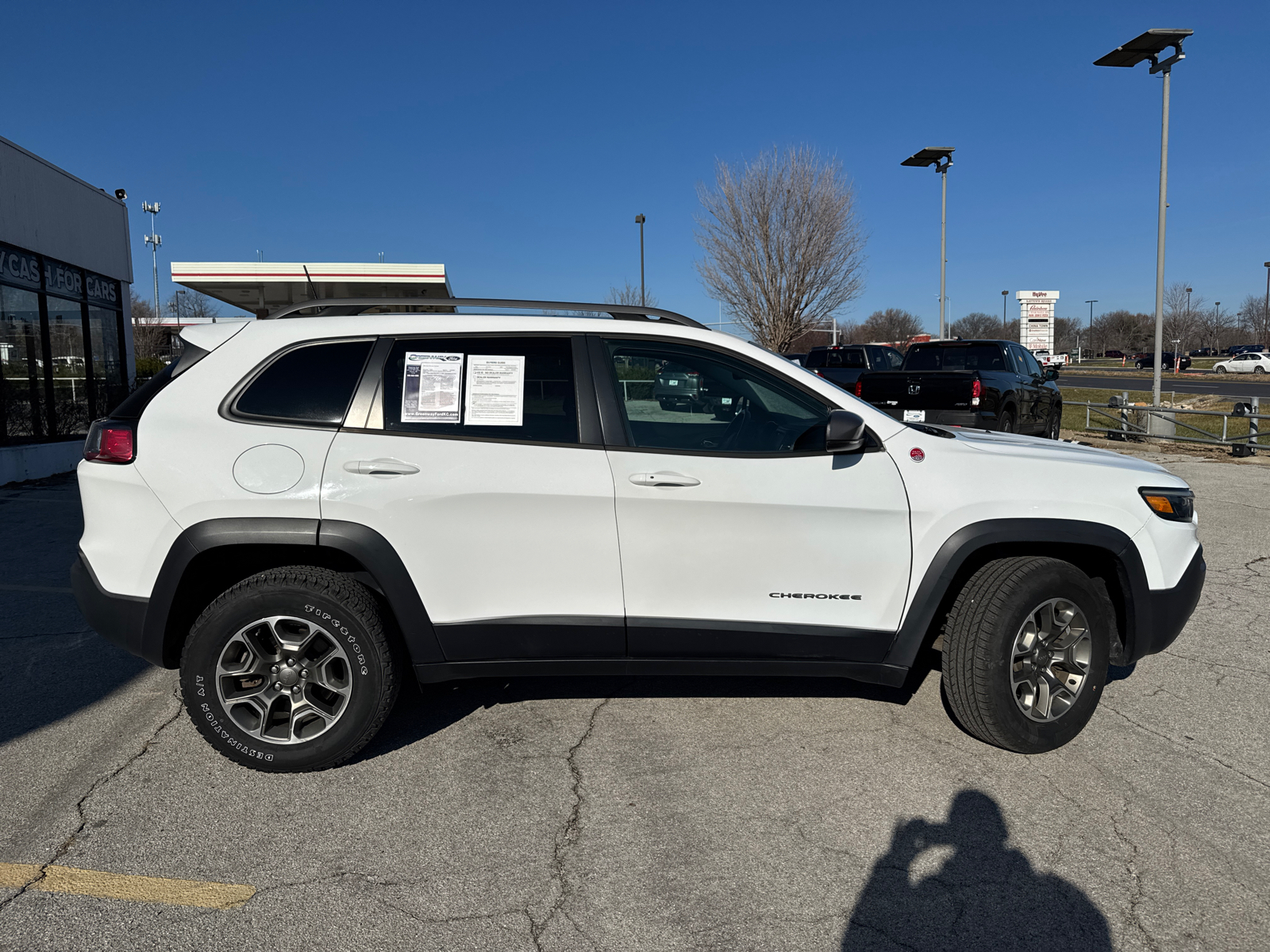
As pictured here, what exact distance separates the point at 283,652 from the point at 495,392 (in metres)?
1.29

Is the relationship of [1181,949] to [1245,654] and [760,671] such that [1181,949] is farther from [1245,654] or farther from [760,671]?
[1245,654]

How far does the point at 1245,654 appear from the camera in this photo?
16.2 ft

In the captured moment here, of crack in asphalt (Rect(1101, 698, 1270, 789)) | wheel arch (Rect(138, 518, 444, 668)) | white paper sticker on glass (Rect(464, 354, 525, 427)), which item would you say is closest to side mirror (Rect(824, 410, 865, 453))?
white paper sticker on glass (Rect(464, 354, 525, 427))

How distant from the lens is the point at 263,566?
3.59 meters

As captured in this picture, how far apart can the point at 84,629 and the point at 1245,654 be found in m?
6.72

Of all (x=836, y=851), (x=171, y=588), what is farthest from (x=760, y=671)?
(x=171, y=588)

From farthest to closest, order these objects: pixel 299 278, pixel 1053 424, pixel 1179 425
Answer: pixel 299 278
pixel 1179 425
pixel 1053 424

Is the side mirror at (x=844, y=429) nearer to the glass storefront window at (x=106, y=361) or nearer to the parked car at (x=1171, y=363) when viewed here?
the glass storefront window at (x=106, y=361)

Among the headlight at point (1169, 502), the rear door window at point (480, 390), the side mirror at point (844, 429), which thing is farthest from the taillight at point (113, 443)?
the headlight at point (1169, 502)

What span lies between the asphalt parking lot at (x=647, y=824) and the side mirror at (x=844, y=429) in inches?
51.5

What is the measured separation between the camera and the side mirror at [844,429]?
130 inches

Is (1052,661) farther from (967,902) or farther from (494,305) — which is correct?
(494,305)

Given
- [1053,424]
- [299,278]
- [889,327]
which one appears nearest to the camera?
[1053,424]

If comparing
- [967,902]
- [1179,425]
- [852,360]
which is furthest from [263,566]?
[1179,425]
